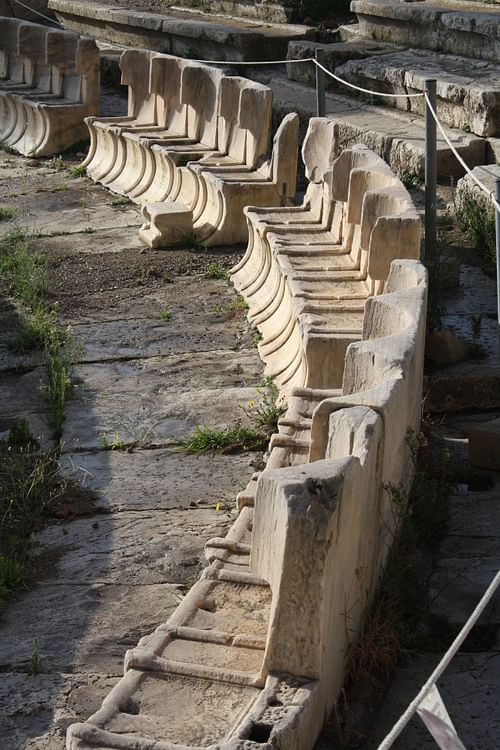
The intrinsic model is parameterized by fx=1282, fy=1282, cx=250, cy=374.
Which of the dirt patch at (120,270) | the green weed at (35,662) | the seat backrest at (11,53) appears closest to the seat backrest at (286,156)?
the dirt patch at (120,270)

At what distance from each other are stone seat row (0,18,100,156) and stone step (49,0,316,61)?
155cm

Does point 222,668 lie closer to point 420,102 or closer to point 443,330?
point 443,330

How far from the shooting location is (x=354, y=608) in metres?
3.86

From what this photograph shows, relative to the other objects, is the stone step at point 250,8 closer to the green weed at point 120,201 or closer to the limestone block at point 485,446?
the green weed at point 120,201

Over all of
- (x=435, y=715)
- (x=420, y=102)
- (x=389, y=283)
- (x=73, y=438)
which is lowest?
(x=73, y=438)

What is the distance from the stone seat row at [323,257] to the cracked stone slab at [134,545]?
1051mm

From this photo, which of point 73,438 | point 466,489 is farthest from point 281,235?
point 466,489

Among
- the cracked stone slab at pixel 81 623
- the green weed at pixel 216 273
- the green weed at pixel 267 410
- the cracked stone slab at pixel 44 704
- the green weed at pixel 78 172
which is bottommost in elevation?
the cracked stone slab at pixel 44 704

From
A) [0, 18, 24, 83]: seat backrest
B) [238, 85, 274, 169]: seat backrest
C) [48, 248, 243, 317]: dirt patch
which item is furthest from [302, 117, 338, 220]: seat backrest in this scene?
[0, 18, 24, 83]: seat backrest

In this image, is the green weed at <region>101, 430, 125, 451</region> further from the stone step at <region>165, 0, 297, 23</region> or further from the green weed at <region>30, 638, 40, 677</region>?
the stone step at <region>165, 0, 297, 23</region>

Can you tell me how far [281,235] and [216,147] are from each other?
3074mm

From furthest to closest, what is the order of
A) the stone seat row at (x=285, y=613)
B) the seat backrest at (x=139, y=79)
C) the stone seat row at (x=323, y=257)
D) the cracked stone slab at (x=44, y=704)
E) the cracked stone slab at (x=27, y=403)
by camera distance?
the seat backrest at (x=139, y=79) → the cracked stone slab at (x=27, y=403) → the stone seat row at (x=323, y=257) → the cracked stone slab at (x=44, y=704) → the stone seat row at (x=285, y=613)

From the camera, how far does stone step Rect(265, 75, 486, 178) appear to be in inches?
372

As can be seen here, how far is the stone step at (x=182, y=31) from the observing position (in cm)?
1369
